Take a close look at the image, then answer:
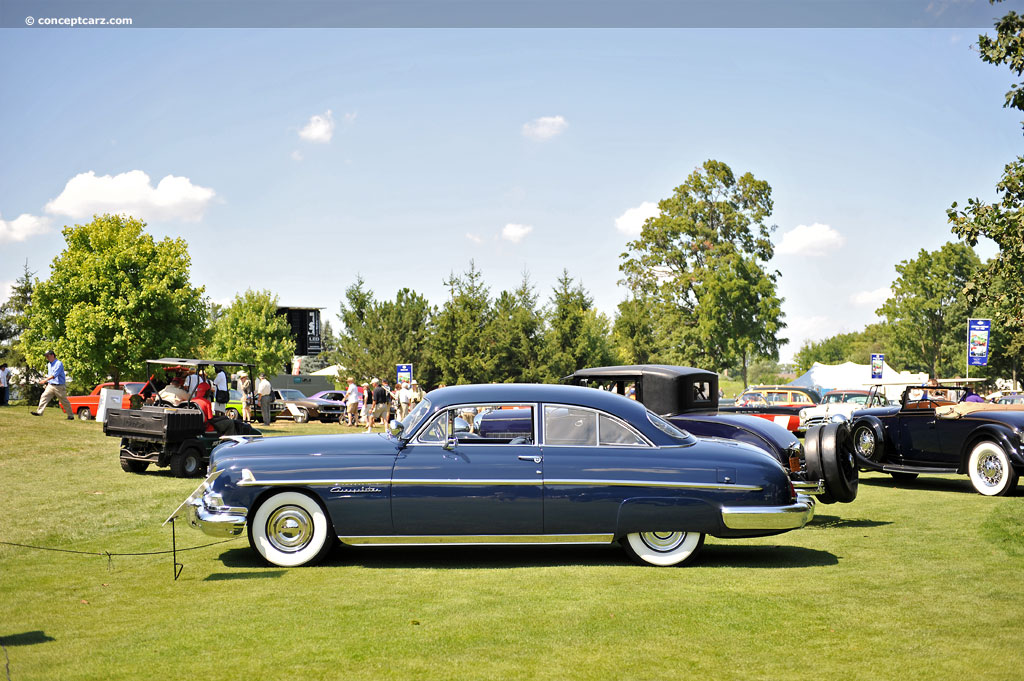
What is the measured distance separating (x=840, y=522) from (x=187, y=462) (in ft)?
34.4

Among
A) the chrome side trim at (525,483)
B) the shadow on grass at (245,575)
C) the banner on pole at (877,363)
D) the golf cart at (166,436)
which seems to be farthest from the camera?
the banner on pole at (877,363)

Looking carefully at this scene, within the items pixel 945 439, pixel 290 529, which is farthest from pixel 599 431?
pixel 945 439

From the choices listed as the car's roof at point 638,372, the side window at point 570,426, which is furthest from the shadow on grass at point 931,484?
the side window at point 570,426

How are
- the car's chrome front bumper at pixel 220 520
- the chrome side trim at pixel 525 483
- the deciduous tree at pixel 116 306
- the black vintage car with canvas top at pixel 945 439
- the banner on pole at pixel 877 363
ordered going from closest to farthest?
1. the chrome side trim at pixel 525 483
2. the car's chrome front bumper at pixel 220 520
3. the black vintage car with canvas top at pixel 945 439
4. the banner on pole at pixel 877 363
5. the deciduous tree at pixel 116 306

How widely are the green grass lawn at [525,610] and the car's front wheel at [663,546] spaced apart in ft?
0.50

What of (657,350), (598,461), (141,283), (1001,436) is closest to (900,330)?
(657,350)

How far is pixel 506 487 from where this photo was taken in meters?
7.30

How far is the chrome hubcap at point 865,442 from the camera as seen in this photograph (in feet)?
46.4

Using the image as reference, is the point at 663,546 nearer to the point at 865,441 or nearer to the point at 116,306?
the point at 865,441

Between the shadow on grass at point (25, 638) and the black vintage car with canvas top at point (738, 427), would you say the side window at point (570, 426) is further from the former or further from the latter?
the shadow on grass at point (25, 638)

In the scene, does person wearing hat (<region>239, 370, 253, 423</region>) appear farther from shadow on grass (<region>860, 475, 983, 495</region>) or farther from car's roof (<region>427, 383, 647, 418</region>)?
car's roof (<region>427, 383, 647, 418</region>)

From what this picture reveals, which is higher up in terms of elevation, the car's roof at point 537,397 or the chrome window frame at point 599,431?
the car's roof at point 537,397

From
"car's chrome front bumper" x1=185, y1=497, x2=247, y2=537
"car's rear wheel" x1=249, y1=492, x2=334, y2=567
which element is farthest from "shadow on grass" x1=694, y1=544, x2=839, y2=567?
"car's chrome front bumper" x1=185, y1=497, x2=247, y2=537

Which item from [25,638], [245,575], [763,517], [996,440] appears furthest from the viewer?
[996,440]
